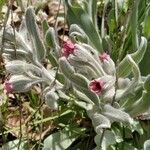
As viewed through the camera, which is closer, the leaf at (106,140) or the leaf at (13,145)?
the leaf at (106,140)

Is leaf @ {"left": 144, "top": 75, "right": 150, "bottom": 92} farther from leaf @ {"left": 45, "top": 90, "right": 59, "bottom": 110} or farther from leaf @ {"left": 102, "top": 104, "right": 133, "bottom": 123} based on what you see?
leaf @ {"left": 45, "top": 90, "right": 59, "bottom": 110}

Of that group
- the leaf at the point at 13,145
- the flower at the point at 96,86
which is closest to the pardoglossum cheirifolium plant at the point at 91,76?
the flower at the point at 96,86

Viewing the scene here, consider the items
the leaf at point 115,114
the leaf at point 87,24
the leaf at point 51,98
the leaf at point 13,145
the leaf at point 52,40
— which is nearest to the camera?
the leaf at point 115,114

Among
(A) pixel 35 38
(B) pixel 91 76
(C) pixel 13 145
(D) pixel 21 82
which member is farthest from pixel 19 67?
(C) pixel 13 145

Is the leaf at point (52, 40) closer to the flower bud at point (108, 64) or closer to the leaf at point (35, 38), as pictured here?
the leaf at point (35, 38)

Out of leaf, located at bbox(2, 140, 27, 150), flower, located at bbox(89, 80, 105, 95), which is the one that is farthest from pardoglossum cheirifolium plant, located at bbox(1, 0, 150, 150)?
leaf, located at bbox(2, 140, 27, 150)

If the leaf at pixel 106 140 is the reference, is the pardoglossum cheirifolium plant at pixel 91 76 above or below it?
above

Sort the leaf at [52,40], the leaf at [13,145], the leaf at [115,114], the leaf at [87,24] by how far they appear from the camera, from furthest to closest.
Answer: the leaf at [87,24] → the leaf at [13,145] → the leaf at [52,40] → the leaf at [115,114]

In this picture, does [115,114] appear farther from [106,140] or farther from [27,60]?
[27,60]
